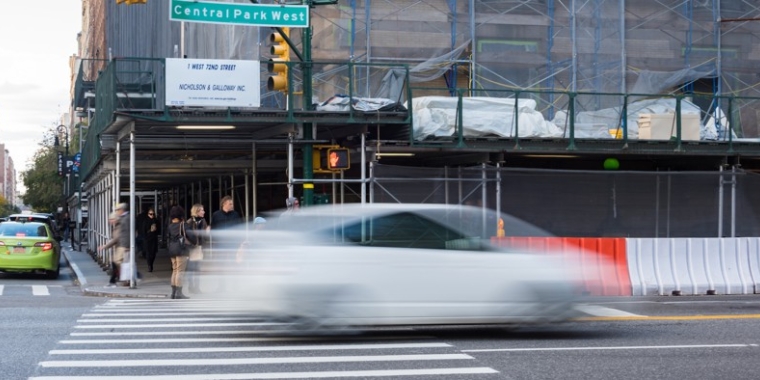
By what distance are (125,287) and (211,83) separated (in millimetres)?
4446

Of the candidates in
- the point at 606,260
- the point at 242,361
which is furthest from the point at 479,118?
the point at 242,361

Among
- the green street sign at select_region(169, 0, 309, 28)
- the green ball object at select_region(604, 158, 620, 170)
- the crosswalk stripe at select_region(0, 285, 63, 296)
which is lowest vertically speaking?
the crosswalk stripe at select_region(0, 285, 63, 296)

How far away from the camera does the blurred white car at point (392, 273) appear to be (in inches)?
455

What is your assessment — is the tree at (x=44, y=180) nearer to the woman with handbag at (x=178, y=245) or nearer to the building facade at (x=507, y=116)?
the building facade at (x=507, y=116)

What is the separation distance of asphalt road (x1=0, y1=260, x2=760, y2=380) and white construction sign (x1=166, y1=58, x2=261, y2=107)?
5714 millimetres

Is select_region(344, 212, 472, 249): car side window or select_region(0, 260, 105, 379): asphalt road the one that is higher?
select_region(344, 212, 472, 249): car side window

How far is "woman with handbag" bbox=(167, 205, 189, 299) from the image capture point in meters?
18.4

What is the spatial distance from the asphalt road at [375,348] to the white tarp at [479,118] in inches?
331

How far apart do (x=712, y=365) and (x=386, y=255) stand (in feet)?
11.6

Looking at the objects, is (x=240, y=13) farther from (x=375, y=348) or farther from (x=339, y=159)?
(x=375, y=348)

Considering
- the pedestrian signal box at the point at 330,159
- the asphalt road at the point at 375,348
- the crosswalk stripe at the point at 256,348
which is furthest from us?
the pedestrian signal box at the point at 330,159

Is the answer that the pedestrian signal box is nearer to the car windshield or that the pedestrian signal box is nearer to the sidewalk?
the sidewalk

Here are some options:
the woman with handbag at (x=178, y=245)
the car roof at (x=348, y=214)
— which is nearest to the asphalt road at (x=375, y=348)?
the car roof at (x=348, y=214)

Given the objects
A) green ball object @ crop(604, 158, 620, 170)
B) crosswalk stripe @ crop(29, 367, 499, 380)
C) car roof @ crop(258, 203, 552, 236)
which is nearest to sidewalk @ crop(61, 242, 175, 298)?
car roof @ crop(258, 203, 552, 236)
